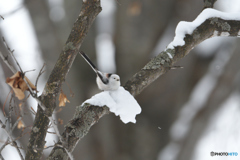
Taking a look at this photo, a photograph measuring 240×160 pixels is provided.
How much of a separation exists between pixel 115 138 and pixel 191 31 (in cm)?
217

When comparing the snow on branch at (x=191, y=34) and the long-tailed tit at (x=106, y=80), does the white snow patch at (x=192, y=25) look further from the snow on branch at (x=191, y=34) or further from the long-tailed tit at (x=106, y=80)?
the long-tailed tit at (x=106, y=80)

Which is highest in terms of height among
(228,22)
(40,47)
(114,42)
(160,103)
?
(40,47)

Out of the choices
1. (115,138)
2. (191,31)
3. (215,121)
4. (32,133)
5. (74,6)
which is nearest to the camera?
(32,133)

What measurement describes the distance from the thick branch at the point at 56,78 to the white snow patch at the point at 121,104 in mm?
257

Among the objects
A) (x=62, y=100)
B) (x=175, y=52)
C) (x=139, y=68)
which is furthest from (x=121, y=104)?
(x=139, y=68)

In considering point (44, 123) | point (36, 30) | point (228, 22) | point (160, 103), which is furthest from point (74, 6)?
point (44, 123)

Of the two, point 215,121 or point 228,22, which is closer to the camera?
point 228,22

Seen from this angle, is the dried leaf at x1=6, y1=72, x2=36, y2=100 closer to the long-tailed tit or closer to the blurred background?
the long-tailed tit

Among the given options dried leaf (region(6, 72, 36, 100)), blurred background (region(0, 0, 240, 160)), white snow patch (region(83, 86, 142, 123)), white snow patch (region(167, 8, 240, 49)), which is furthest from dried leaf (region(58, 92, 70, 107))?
blurred background (region(0, 0, 240, 160))

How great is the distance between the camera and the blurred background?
122 inches

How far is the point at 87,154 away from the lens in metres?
3.26

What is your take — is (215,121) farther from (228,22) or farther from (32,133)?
(32,133)

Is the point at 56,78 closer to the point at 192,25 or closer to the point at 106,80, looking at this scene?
the point at 106,80

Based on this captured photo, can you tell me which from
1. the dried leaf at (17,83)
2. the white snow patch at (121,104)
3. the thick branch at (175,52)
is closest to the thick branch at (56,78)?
the dried leaf at (17,83)
